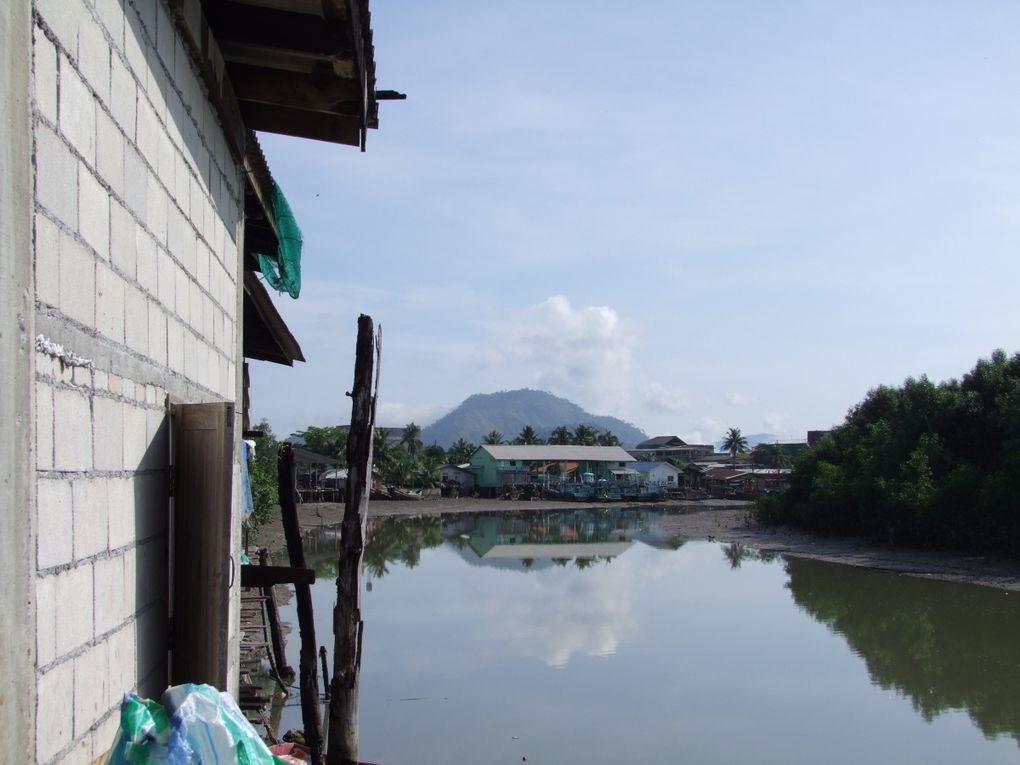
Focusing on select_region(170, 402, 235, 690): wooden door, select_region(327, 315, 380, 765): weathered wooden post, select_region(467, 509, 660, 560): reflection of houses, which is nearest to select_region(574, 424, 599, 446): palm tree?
select_region(467, 509, 660, 560): reflection of houses

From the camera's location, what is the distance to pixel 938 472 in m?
32.6

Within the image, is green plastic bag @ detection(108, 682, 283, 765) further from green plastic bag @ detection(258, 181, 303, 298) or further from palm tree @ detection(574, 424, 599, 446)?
palm tree @ detection(574, 424, 599, 446)

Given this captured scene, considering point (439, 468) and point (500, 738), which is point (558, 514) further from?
point (500, 738)

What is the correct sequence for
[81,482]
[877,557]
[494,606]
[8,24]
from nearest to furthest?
[8,24]
[81,482]
[494,606]
[877,557]

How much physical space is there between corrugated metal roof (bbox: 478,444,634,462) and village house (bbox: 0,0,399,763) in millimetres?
71751

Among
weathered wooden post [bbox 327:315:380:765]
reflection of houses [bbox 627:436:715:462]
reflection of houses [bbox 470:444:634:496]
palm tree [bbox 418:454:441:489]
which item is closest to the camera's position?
weathered wooden post [bbox 327:315:380:765]

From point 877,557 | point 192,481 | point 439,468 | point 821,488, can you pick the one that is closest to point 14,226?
point 192,481

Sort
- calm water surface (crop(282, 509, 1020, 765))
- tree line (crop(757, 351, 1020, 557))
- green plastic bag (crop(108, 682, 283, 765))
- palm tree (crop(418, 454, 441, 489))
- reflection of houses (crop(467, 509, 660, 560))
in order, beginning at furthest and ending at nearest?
palm tree (crop(418, 454, 441, 489)) → reflection of houses (crop(467, 509, 660, 560)) → tree line (crop(757, 351, 1020, 557)) → calm water surface (crop(282, 509, 1020, 765)) → green plastic bag (crop(108, 682, 283, 765))

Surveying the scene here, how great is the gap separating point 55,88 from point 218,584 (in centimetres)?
202

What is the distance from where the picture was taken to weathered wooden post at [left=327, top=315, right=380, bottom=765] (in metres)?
6.53

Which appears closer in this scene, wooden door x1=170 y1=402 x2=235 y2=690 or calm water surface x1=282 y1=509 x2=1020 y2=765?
wooden door x1=170 y1=402 x2=235 y2=690

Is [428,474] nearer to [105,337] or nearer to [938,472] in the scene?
[938,472]

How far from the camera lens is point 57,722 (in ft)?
8.49

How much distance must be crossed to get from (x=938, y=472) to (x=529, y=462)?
46374mm
